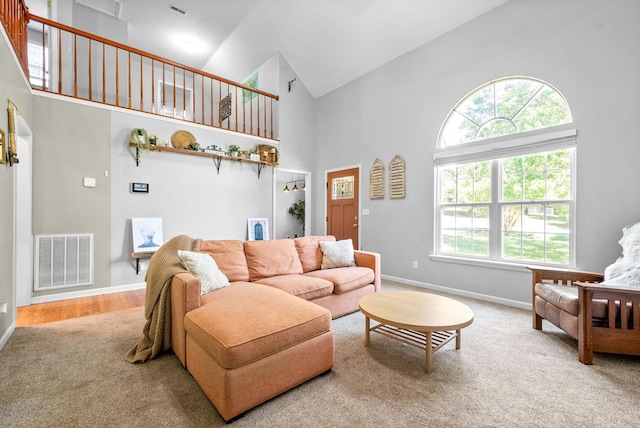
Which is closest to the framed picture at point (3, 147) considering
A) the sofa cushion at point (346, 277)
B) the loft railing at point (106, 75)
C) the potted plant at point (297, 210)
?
the loft railing at point (106, 75)

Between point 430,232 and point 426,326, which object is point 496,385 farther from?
point 430,232

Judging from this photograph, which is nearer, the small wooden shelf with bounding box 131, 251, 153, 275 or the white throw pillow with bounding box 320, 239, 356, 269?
the white throw pillow with bounding box 320, 239, 356, 269

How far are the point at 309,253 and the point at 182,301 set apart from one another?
66.6 inches

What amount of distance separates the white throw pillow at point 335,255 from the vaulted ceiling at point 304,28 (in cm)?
339

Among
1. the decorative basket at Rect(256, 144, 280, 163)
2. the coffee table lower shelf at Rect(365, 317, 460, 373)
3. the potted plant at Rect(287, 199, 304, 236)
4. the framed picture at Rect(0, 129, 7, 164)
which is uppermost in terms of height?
the decorative basket at Rect(256, 144, 280, 163)

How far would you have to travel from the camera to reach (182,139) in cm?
436

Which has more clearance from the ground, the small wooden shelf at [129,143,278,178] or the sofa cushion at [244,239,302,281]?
the small wooden shelf at [129,143,278,178]

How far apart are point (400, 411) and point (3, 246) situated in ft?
10.5

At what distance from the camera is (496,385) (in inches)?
69.5

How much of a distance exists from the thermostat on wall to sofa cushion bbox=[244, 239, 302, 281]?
2174 mm

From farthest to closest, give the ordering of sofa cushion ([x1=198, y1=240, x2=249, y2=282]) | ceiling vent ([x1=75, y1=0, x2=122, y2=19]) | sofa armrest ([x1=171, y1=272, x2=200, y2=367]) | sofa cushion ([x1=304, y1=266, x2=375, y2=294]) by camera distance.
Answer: ceiling vent ([x1=75, y1=0, x2=122, y2=19])
sofa cushion ([x1=304, y1=266, x2=375, y2=294])
sofa cushion ([x1=198, y1=240, x2=249, y2=282])
sofa armrest ([x1=171, y1=272, x2=200, y2=367])

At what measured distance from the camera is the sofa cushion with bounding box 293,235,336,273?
3291mm

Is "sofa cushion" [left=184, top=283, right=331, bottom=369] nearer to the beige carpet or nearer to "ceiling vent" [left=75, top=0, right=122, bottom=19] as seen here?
the beige carpet

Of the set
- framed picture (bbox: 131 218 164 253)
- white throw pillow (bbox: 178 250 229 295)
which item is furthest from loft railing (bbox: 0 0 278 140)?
white throw pillow (bbox: 178 250 229 295)
